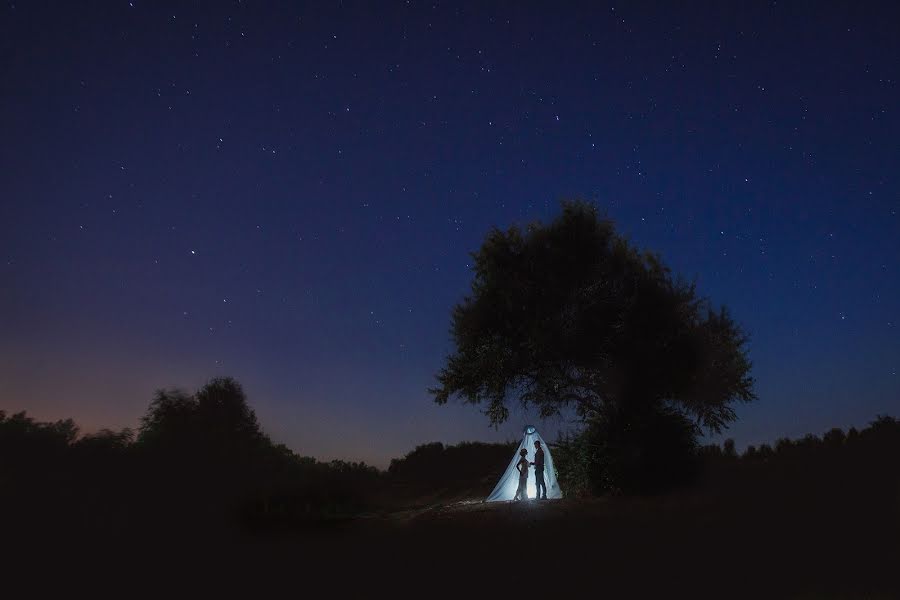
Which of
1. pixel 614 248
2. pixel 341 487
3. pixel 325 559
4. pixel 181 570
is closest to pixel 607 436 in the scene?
pixel 614 248

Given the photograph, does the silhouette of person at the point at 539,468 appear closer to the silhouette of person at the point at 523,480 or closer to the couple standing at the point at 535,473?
the couple standing at the point at 535,473

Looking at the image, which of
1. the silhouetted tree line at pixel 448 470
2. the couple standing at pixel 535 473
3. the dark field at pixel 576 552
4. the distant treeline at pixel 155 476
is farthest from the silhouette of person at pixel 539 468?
the distant treeline at pixel 155 476

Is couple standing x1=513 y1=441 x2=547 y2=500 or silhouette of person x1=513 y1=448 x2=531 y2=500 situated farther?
silhouette of person x1=513 y1=448 x2=531 y2=500

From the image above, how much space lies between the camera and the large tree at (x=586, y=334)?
21312 millimetres

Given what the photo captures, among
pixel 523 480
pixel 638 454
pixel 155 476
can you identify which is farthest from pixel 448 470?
pixel 155 476

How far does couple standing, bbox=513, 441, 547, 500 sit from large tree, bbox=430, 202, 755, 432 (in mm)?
2229

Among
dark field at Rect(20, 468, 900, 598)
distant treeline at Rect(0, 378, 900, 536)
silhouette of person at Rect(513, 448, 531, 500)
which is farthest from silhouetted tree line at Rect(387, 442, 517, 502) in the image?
distant treeline at Rect(0, 378, 900, 536)

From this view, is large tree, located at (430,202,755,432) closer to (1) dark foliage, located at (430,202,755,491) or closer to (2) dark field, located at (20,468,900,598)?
(1) dark foliage, located at (430,202,755,491)

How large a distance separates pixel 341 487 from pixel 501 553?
659 centimetres

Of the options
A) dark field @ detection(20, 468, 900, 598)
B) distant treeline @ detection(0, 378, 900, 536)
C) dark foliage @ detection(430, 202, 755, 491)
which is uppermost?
dark foliage @ detection(430, 202, 755, 491)

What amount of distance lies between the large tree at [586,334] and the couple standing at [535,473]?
223cm

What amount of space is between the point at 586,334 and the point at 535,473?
5.76 m

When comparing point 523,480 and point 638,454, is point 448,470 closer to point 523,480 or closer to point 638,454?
point 523,480

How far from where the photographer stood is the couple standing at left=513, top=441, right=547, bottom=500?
2126 cm
